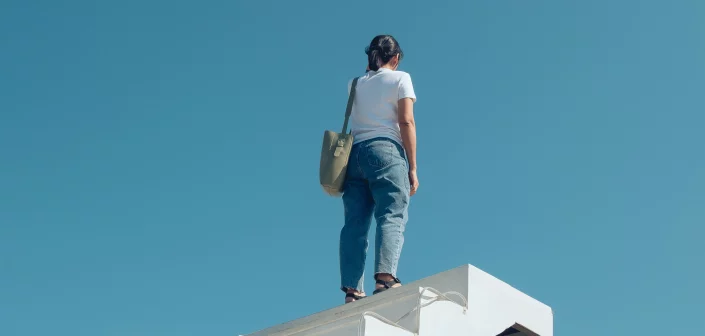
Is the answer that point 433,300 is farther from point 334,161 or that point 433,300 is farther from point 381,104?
point 381,104

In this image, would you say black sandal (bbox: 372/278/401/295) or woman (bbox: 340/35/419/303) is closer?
black sandal (bbox: 372/278/401/295)

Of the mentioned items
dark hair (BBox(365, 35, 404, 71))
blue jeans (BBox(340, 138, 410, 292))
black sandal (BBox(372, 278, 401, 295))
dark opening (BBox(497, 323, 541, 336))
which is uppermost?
dark hair (BBox(365, 35, 404, 71))

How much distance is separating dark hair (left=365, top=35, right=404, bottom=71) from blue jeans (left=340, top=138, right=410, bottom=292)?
0.58 m

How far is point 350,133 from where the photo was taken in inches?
243

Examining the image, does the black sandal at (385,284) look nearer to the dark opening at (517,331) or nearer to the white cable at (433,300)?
the dark opening at (517,331)

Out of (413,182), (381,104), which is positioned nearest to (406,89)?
(381,104)

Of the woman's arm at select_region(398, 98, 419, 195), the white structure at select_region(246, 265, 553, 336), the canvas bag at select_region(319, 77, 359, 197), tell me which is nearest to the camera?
the white structure at select_region(246, 265, 553, 336)

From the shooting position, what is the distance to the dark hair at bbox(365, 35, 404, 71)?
6.20 m

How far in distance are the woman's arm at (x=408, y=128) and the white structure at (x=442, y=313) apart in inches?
45.3

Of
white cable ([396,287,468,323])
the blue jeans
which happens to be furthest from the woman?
white cable ([396,287,468,323])

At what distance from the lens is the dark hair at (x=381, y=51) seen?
6199 mm

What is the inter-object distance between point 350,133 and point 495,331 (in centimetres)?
187

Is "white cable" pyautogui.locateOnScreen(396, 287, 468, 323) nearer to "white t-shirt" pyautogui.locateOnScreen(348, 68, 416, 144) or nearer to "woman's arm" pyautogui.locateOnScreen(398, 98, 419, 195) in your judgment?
"woman's arm" pyautogui.locateOnScreen(398, 98, 419, 195)

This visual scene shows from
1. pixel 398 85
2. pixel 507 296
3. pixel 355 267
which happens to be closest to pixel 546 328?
pixel 507 296
